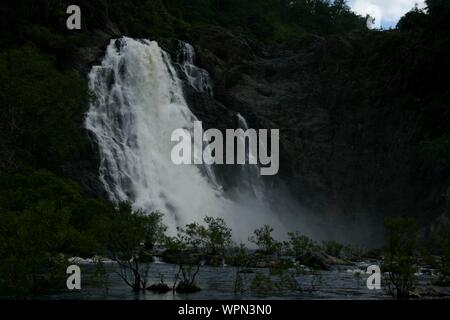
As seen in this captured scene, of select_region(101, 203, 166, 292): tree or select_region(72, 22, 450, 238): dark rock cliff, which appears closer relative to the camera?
select_region(101, 203, 166, 292): tree

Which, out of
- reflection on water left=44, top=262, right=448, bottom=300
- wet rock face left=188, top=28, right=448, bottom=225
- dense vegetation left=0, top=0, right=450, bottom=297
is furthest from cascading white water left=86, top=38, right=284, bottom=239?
reflection on water left=44, top=262, right=448, bottom=300

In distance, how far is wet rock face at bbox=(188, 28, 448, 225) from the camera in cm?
6234

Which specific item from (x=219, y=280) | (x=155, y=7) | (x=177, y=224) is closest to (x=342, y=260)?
(x=219, y=280)

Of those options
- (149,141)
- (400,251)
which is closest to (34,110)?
(149,141)

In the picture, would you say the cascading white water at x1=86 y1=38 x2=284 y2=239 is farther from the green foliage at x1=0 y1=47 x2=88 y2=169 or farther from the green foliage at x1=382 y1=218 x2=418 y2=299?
the green foliage at x1=382 y1=218 x2=418 y2=299

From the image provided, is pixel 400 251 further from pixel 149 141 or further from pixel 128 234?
pixel 149 141

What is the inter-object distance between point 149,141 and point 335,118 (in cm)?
2097

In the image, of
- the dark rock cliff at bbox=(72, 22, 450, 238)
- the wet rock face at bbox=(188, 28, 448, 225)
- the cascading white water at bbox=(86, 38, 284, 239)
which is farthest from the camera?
the wet rock face at bbox=(188, 28, 448, 225)

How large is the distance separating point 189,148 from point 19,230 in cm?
4465

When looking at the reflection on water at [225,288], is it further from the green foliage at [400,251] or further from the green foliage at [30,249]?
the green foliage at [30,249]

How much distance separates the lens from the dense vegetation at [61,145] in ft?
67.2

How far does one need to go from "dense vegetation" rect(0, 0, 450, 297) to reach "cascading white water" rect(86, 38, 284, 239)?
2573 millimetres

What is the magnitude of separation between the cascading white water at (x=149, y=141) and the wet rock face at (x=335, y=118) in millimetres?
5237
